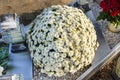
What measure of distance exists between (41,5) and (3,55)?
1.66 feet

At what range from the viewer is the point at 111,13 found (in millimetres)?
1668

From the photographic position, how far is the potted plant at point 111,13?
5.40ft

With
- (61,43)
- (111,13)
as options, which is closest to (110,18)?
(111,13)

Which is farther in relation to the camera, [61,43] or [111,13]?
[111,13]

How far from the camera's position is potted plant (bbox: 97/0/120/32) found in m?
1.65

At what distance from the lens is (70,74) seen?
162 centimetres

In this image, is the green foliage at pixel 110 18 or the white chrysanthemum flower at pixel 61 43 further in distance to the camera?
the green foliage at pixel 110 18

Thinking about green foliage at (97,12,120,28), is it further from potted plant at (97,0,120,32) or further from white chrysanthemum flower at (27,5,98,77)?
white chrysanthemum flower at (27,5,98,77)

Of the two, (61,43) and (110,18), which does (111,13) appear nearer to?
(110,18)

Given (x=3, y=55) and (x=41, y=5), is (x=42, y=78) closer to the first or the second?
(x=3, y=55)

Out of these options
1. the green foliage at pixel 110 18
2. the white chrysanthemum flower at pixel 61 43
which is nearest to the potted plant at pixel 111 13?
the green foliage at pixel 110 18

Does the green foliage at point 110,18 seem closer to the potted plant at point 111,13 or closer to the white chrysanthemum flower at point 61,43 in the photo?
the potted plant at point 111,13

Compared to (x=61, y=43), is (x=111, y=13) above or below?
above

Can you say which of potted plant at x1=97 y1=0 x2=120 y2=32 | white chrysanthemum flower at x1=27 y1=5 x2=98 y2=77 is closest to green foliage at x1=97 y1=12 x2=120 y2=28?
potted plant at x1=97 y1=0 x2=120 y2=32
